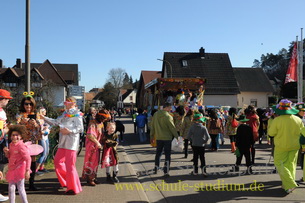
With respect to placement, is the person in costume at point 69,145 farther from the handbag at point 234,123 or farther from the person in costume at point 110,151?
the handbag at point 234,123

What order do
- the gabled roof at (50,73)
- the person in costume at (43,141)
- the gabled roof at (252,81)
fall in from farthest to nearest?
the gabled roof at (50,73)
the gabled roof at (252,81)
the person in costume at (43,141)

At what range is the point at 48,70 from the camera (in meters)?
56.1

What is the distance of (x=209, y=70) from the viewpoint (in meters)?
44.6

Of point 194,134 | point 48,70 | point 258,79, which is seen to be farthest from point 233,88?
point 194,134

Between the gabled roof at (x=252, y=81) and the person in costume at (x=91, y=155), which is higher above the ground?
the gabled roof at (x=252, y=81)

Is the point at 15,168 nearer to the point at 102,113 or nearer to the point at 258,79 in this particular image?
the point at 102,113

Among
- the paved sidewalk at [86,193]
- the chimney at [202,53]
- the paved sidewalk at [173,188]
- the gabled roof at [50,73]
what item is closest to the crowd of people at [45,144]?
the paved sidewalk at [86,193]

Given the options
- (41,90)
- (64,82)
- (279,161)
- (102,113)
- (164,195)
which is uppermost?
(64,82)

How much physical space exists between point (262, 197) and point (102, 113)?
3.80 meters

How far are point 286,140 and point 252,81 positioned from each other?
162ft

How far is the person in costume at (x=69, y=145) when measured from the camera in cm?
629

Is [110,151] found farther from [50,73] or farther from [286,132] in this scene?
[50,73]

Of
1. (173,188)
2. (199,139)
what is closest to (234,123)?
(199,139)

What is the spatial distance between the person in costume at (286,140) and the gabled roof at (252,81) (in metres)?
47.5
